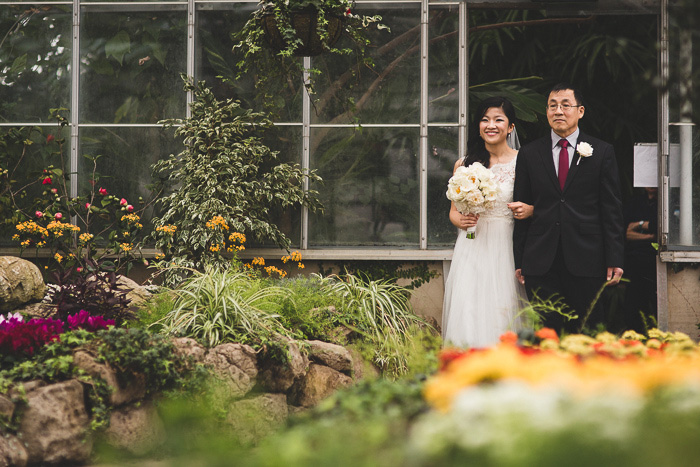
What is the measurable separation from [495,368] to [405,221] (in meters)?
4.81

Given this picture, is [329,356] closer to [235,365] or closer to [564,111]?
[235,365]

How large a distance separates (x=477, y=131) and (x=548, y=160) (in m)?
0.65

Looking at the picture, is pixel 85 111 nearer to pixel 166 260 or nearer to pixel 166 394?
pixel 166 260

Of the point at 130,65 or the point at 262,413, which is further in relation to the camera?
the point at 130,65

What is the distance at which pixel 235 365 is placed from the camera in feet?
13.4

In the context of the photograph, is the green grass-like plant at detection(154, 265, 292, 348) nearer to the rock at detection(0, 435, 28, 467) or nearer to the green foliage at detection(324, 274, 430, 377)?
the green foliage at detection(324, 274, 430, 377)

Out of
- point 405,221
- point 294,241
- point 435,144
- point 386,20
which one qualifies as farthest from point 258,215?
point 386,20

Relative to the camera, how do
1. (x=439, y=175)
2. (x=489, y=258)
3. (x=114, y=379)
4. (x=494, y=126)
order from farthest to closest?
(x=439, y=175), (x=489, y=258), (x=494, y=126), (x=114, y=379)

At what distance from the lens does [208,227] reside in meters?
5.80

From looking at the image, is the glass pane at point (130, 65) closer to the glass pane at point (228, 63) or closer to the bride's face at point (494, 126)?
the glass pane at point (228, 63)

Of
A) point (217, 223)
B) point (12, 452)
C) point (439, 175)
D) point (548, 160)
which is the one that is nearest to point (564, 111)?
point (548, 160)

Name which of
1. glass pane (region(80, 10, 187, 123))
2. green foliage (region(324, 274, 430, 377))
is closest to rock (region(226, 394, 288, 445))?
green foliage (region(324, 274, 430, 377))

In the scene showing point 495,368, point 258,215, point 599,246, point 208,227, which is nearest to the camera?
point 495,368

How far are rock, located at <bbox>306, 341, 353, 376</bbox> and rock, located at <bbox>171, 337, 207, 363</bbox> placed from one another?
0.87m
